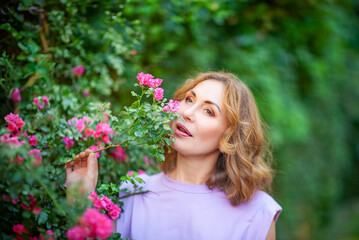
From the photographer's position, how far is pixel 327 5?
152 inches

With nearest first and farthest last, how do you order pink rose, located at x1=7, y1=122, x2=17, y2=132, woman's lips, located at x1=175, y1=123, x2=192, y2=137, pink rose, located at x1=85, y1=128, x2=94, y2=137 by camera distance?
pink rose, located at x1=7, y1=122, x2=17, y2=132, pink rose, located at x1=85, y1=128, x2=94, y2=137, woman's lips, located at x1=175, y1=123, x2=192, y2=137

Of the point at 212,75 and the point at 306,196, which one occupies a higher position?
the point at 212,75

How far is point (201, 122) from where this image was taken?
64.3 inches

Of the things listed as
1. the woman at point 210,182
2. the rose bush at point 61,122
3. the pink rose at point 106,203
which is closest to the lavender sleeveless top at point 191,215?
the woman at point 210,182

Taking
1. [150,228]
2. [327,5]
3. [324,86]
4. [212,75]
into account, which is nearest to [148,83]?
[212,75]

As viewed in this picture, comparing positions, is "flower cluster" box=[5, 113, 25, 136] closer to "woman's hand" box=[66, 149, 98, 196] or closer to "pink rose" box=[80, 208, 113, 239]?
"woman's hand" box=[66, 149, 98, 196]

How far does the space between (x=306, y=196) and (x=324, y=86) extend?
5.79ft

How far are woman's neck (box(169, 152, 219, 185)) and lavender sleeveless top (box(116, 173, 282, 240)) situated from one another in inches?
1.6

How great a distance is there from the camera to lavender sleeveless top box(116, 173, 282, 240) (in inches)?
63.8

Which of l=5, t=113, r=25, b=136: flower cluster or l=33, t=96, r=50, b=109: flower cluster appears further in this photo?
l=33, t=96, r=50, b=109: flower cluster

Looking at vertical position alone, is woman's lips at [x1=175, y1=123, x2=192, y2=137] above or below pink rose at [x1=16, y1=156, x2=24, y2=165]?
below

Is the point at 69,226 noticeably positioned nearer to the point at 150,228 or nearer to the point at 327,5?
the point at 150,228

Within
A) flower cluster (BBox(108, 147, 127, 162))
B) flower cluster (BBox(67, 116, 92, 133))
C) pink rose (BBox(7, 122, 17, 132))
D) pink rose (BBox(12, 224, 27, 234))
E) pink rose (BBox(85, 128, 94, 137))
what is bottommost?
flower cluster (BBox(108, 147, 127, 162))

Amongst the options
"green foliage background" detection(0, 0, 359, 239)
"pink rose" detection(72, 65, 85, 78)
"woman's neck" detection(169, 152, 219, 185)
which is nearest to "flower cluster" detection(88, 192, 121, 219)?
"woman's neck" detection(169, 152, 219, 185)
